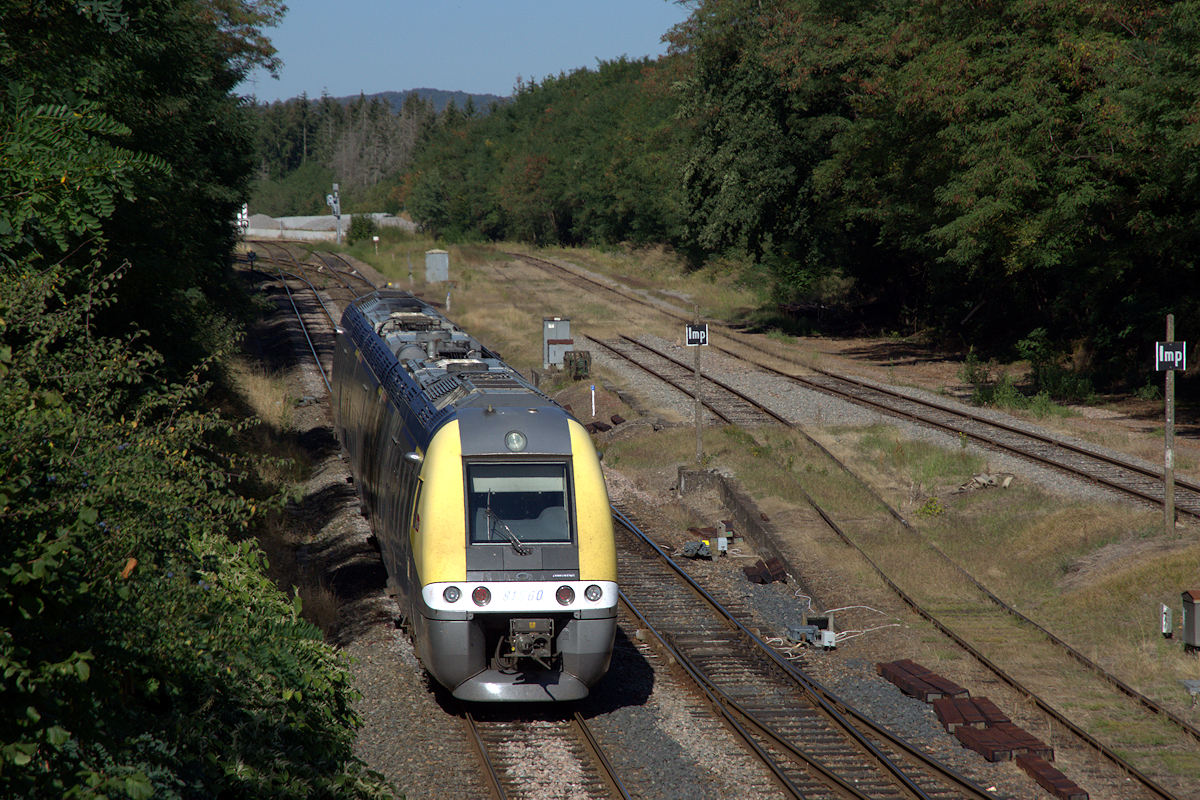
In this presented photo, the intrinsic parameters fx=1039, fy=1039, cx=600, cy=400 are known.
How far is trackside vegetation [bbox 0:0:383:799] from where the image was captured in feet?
14.5

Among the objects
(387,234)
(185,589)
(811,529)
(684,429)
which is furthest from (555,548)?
(387,234)

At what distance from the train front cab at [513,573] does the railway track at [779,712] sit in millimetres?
1744

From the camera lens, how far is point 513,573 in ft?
32.5

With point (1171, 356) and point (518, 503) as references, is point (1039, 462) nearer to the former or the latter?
point (1171, 356)

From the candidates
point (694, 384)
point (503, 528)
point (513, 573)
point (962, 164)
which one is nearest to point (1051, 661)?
point (513, 573)

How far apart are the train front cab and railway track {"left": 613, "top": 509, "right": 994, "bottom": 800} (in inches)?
68.7

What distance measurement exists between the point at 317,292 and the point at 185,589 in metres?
41.1

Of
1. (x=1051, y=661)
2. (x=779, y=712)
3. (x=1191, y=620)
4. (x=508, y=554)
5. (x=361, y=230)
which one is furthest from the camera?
(x=361, y=230)

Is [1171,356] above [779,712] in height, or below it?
above

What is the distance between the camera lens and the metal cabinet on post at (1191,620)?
1170 cm

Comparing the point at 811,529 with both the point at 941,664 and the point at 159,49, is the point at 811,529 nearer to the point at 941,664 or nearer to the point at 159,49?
the point at 941,664

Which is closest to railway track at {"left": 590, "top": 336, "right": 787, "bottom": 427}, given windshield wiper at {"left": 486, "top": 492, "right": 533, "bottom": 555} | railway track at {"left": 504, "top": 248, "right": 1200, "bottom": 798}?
railway track at {"left": 504, "top": 248, "right": 1200, "bottom": 798}

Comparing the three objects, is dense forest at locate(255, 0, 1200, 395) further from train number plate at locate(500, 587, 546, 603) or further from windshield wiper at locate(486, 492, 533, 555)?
train number plate at locate(500, 587, 546, 603)

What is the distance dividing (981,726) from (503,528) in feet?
16.4
